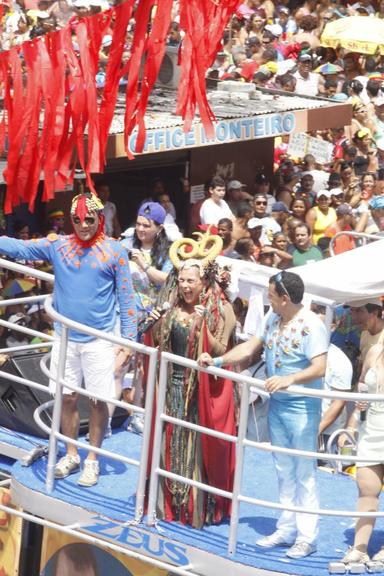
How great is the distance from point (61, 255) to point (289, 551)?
7.35 feet

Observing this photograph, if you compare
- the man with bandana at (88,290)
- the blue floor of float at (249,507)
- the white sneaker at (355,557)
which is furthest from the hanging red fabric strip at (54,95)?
the white sneaker at (355,557)

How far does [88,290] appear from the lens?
8031 mm

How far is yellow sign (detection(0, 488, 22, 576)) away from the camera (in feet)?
28.5

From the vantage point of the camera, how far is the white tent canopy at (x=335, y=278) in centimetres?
982

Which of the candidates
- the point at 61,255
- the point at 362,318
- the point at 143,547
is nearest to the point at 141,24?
the point at 61,255

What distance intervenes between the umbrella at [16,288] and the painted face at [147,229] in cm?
335

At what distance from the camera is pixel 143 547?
7.59m

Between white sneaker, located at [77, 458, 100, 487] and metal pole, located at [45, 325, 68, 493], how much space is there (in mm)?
187

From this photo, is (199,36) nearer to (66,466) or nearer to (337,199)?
(66,466)

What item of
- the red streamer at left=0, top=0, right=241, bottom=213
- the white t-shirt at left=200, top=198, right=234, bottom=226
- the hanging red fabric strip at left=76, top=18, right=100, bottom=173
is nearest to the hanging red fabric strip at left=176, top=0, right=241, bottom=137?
the red streamer at left=0, top=0, right=241, bottom=213

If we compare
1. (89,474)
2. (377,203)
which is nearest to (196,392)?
(89,474)

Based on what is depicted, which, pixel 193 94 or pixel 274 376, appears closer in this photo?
pixel 274 376

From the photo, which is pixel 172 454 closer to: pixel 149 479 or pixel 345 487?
pixel 149 479

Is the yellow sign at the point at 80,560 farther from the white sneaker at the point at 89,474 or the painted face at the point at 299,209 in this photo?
the painted face at the point at 299,209
